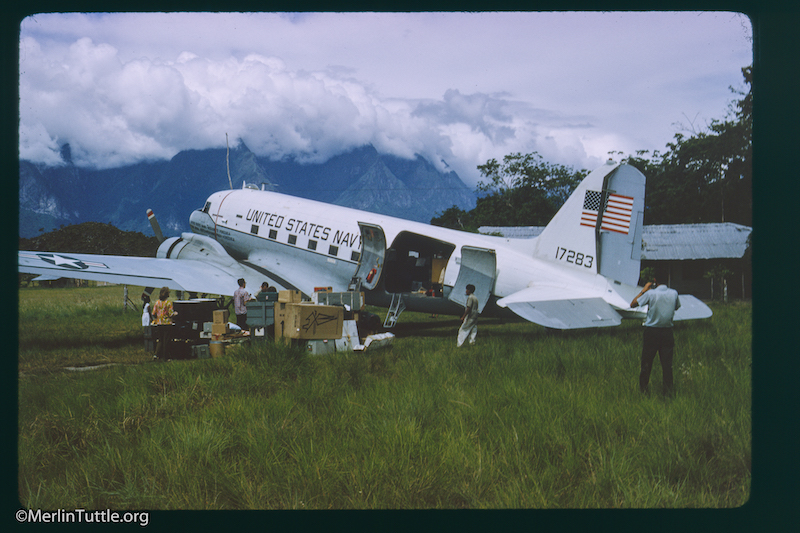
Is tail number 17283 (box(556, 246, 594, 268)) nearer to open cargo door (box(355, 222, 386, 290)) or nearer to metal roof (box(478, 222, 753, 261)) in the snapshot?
open cargo door (box(355, 222, 386, 290))

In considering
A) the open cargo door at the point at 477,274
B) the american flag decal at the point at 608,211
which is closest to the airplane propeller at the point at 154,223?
the open cargo door at the point at 477,274

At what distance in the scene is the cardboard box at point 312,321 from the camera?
335 inches

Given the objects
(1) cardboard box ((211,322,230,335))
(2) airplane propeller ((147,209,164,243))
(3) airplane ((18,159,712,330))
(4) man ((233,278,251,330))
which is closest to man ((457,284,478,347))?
(3) airplane ((18,159,712,330))

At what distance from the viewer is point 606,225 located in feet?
33.0

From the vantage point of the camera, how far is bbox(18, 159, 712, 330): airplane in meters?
9.74

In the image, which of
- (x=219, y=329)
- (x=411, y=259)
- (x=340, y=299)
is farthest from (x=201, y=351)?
(x=411, y=259)

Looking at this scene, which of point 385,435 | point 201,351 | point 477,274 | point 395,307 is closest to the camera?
point 385,435

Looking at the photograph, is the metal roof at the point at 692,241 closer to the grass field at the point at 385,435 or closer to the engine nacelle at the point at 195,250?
the grass field at the point at 385,435

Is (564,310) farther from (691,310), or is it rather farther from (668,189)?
(668,189)

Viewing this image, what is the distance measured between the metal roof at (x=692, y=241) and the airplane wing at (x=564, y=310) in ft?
77.2

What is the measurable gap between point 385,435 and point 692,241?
112 ft

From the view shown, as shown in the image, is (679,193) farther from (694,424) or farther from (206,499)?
(206,499)

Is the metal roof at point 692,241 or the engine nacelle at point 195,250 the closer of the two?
the engine nacelle at point 195,250

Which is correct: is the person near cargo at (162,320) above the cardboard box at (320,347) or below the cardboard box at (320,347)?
above
